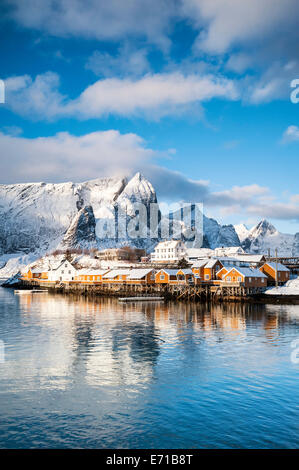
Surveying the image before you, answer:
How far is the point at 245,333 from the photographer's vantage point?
3375 centimetres

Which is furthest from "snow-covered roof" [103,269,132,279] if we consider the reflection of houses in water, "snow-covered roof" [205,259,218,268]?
the reflection of houses in water

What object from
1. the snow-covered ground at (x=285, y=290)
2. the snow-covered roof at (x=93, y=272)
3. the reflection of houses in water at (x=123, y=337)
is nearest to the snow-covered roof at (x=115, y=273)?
the snow-covered roof at (x=93, y=272)

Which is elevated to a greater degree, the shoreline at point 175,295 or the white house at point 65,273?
the white house at point 65,273

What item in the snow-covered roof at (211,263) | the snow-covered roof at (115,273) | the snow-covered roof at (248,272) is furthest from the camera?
the snow-covered roof at (115,273)

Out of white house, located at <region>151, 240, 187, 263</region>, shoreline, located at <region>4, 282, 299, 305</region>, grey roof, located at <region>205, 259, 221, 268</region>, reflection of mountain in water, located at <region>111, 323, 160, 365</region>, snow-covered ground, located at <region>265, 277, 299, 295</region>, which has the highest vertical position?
white house, located at <region>151, 240, 187, 263</region>

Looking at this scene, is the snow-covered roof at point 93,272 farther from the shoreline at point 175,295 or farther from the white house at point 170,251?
Result: the white house at point 170,251

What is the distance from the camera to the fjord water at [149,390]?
1353cm

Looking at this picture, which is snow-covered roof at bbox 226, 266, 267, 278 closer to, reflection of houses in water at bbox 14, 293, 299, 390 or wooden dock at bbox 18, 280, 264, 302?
wooden dock at bbox 18, 280, 264, 302

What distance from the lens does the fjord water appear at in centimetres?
1353

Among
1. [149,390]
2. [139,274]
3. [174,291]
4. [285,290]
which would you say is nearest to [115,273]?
[139,274]

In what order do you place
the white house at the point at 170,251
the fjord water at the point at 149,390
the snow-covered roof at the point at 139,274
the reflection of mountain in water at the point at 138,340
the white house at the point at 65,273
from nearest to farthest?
1. the fjord water at the point at 149,390
2. the reflection of mountain in water at the point at 138,340
3. the snow-covered roof at the point at 139,274
4. the white house at the point at 65,273
5. the white house at the point at 170,251

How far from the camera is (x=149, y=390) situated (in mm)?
18016

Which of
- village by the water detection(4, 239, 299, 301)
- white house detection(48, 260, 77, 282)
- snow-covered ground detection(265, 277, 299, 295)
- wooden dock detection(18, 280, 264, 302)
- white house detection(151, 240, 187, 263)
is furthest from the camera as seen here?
white house detection(151, 240, 187, 263)

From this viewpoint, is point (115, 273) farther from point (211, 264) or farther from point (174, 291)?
point (211, 264)
